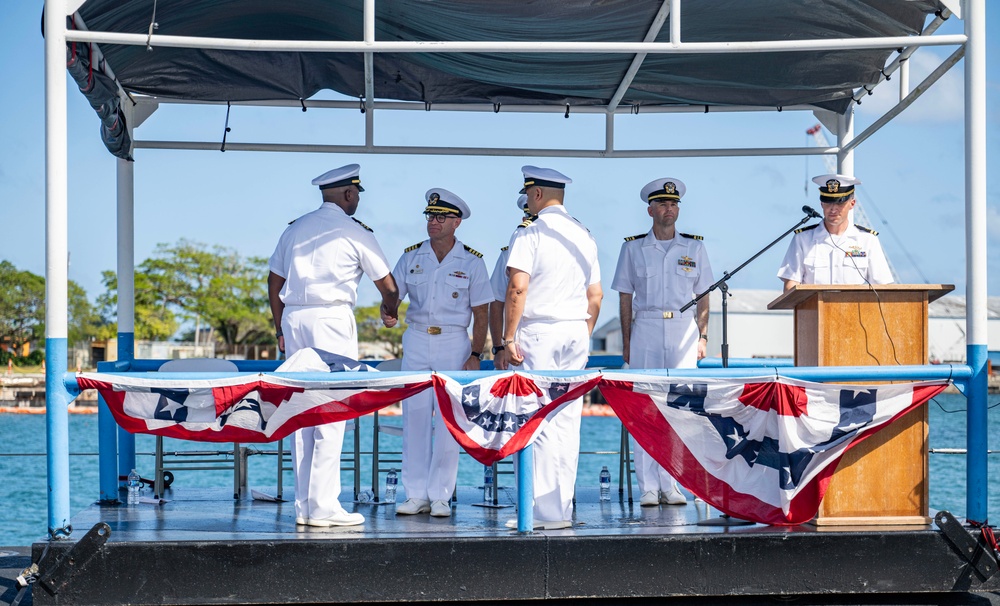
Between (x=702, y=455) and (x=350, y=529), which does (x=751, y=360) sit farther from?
(x=350, y=529)

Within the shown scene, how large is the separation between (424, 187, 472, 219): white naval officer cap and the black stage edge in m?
1.78

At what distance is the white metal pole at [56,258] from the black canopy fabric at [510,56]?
0.57 metres

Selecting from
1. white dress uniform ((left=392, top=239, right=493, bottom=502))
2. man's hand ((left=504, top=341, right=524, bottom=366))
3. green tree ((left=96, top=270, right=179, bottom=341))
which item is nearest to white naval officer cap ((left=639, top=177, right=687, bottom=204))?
white dress uniform ((left=392, top=239, right=493, bottom=502))

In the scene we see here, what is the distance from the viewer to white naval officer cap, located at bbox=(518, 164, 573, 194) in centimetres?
521

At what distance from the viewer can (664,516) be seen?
5.41 metres

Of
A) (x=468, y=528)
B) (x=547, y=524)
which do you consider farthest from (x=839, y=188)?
(x=468, y=528)

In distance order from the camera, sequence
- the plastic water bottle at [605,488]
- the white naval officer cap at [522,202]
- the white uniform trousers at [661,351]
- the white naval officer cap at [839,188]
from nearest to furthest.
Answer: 1. the white naval officer cap at [839,188]
2. the white uniform trousers at [661,351]
3. the plastic water bottle at [605,488]
4. the white naval officer cap at [522,202]

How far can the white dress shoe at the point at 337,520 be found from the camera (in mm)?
4988

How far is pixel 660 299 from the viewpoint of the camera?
5.98 metres

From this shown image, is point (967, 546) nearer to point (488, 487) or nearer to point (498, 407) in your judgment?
point (498, 407)

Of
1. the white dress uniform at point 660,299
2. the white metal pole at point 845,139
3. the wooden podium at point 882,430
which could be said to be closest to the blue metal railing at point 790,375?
the wooden podium at point 882,430

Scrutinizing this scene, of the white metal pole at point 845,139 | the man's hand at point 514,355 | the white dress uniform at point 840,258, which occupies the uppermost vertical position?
the white metal pole at point 845,139

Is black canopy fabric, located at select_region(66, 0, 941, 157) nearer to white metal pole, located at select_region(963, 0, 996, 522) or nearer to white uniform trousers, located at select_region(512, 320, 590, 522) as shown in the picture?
white metal pole, located at select_region(963, 0, 996, 522)

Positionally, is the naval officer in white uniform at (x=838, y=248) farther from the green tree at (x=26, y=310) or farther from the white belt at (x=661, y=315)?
the green tree at (x=26, y=310)
